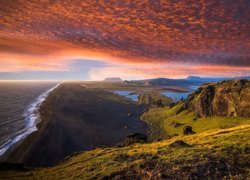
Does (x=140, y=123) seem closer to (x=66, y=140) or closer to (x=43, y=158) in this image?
(x=66, y=140)

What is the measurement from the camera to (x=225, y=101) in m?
96.6

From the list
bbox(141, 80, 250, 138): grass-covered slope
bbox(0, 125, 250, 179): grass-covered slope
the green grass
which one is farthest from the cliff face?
bbox(0, 125, 250, 179): grass-covered slope

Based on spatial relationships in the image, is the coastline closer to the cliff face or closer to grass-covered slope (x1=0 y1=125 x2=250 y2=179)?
grass-covered slope (x1=0 y1=125 x2=250 y2=179)

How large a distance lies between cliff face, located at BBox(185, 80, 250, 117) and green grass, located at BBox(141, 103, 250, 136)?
3438mm

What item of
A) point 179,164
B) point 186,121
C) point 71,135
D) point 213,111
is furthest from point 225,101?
point 179,164

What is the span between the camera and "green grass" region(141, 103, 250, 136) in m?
84.8

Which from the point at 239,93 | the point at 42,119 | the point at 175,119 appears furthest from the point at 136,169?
the point at 42,119

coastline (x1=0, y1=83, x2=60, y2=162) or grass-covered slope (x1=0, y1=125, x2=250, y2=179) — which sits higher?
grass-covered slope (x1=0, y1=125, x2=250, y2=179)

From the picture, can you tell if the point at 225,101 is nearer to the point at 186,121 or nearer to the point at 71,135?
the point at 186,121

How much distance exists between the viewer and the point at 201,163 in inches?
992

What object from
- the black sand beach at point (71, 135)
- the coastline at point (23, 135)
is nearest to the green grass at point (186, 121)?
the black sand beach at point (71, 135)

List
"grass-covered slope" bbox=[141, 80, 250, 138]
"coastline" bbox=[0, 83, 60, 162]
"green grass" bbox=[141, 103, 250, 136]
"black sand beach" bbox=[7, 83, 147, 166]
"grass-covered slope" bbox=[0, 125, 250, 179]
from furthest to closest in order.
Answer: "grass-covered slope" bbox=[141, 80, 250, 138] → "green grass" bbox=[141, 103, 250, 136] → "black sand beach" bbox=[7, 83, 147, 166] → "coastline" bbox=[0, 83, 60, 162] → "grass-covered slope" bbox=[0, 125, 250, 179]

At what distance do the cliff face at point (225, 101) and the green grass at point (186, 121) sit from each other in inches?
135

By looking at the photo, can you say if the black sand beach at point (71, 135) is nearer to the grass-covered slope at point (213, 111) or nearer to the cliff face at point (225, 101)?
the grass-covered slope at point (213, 111)
